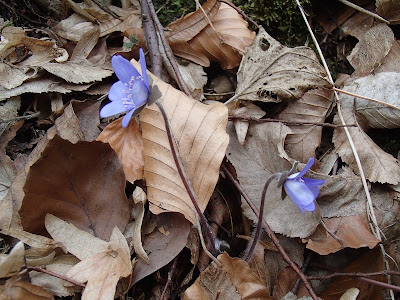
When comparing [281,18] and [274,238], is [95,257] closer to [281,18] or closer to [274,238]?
[274,238]

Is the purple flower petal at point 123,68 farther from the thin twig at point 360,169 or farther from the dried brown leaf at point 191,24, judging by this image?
the thin twig at point 360,169

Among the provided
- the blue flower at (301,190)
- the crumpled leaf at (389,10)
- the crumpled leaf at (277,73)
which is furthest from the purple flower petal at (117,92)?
the crumpled leaf at (389,10)

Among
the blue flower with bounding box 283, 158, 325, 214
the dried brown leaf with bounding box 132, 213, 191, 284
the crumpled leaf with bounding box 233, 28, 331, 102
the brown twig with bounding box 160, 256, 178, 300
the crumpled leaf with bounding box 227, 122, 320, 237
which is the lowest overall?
the brown twig with bounding box 160, 256, 178, 300

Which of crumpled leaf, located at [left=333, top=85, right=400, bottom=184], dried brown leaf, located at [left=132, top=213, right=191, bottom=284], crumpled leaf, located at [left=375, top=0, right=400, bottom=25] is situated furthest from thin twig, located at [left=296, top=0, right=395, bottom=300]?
dried brown leaf, located at [left=132, top=213, right=191, bottom=284]

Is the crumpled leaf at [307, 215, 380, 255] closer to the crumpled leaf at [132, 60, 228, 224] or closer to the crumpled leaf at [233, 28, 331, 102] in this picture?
the crumpled leaf at [132, 60, 228, 224]

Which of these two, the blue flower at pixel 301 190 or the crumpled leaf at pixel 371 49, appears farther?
the crumpled leaf at pixel 371 49

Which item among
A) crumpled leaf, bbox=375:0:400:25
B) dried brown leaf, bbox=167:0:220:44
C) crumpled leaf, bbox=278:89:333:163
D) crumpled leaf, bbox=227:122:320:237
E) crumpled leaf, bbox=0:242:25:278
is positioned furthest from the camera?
dried brown leaf, bbox=167:0:220:44
